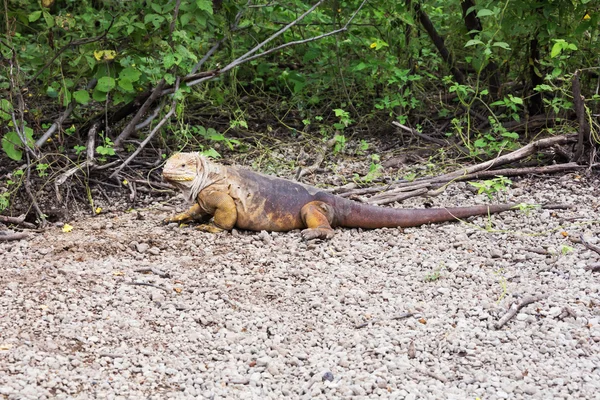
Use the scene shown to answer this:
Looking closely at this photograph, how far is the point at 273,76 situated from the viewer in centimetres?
978

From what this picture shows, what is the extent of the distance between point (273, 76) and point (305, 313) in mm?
5481

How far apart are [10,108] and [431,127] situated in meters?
4.76

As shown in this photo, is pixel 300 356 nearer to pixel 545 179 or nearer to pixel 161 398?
pixel 161 398

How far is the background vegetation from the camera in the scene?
716cm

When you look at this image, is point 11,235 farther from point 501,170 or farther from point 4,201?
point 501,170

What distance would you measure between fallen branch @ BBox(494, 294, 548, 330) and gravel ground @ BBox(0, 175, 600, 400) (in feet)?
0.10

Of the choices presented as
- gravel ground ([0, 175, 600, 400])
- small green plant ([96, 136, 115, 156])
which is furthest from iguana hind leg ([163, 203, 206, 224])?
small green plant ([96, 136, 115, 156])

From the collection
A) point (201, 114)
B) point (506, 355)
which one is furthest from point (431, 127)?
point (506, 355)

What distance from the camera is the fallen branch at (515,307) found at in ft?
14.6

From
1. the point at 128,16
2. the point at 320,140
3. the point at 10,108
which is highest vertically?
the point at 128,16

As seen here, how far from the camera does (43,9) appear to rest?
656cm

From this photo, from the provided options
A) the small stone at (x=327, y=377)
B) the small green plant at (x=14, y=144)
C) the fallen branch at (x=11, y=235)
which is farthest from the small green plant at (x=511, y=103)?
the fallen branch at (x=11, y=235)

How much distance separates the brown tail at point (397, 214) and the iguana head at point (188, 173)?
1175 millimetres

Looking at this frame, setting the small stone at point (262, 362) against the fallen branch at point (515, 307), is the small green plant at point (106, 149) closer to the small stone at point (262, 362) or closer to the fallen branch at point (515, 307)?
the small stone at point (262, 362)
